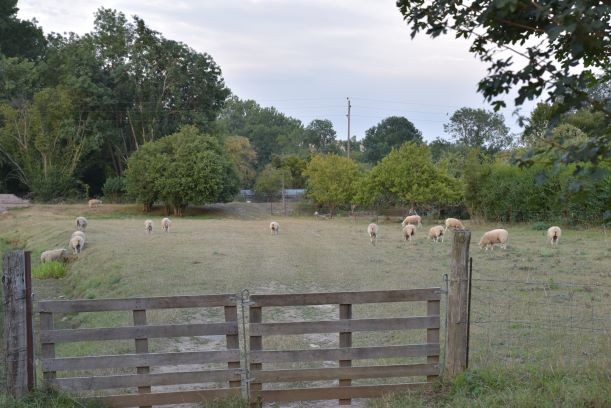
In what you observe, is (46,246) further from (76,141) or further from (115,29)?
(115,29)

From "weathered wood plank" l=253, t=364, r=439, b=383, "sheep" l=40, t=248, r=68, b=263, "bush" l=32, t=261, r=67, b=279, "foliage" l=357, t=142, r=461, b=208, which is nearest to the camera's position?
"weathered wood plank" l=253, t=364, r=439, b=383

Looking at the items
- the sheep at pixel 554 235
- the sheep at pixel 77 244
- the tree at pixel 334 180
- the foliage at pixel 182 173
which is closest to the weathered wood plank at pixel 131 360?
the sheep at pixel 77 244

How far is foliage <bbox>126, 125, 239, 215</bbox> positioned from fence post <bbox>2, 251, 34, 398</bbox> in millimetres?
46276

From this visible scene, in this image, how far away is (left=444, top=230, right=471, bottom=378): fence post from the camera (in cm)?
692

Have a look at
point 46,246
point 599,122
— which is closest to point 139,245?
point 46,246

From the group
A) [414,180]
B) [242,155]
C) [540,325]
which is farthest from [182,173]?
[540,325]

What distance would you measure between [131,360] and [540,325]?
646 cm

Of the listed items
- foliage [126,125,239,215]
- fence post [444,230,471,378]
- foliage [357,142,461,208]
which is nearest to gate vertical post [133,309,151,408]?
fence post [444,230,471,378]

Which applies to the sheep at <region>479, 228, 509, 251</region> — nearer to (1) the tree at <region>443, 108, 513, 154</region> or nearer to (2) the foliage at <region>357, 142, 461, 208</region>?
(2) the foliage at <region>357, 142, 461, 208</region>

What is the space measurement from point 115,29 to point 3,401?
62920 millimetres

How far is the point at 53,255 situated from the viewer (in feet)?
77.5

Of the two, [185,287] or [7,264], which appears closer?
[7,264]

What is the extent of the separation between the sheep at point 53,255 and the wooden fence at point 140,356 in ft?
59.5

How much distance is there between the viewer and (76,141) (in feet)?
197
